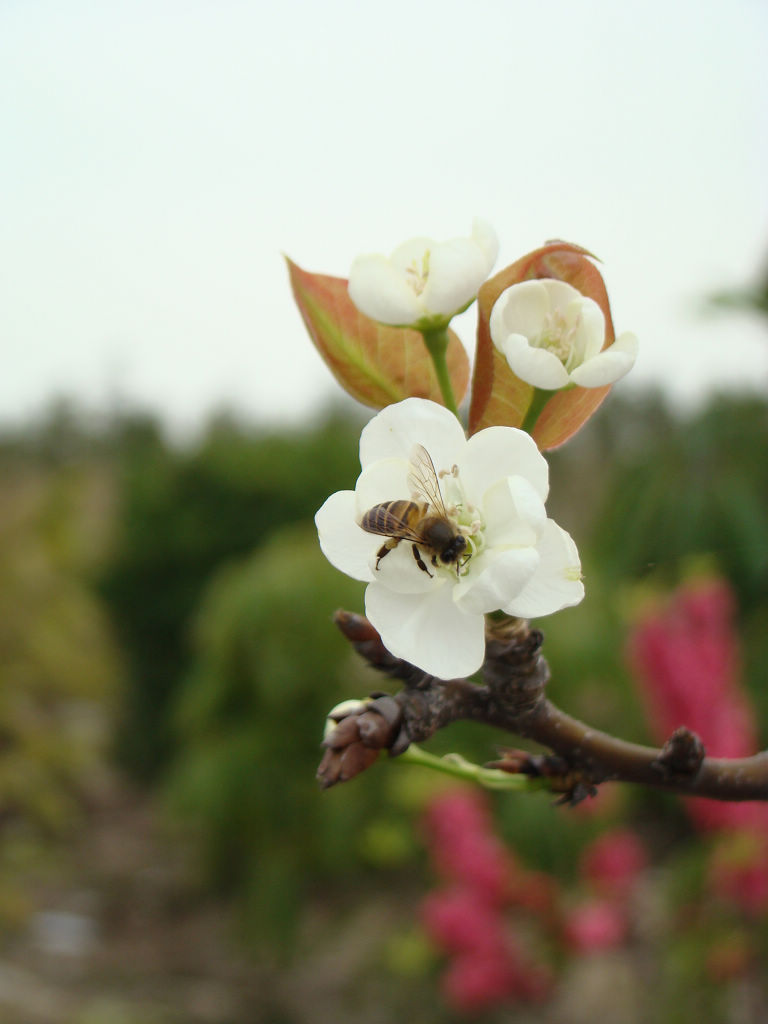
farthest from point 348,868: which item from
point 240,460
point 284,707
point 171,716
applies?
point 240,460

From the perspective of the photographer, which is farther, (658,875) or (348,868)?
(348,868)

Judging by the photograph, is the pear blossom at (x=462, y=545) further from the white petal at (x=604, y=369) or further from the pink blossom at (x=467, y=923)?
the pink blossom at (x=467, y=923)

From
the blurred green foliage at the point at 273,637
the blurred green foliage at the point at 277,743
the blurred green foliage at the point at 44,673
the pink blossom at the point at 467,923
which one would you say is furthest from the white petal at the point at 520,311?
the blurred green foliage at the point at 44,673

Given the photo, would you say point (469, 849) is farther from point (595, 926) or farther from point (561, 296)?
point (561, 296)

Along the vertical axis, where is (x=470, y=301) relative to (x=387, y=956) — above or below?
above

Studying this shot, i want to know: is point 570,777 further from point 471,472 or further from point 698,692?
point 698,692

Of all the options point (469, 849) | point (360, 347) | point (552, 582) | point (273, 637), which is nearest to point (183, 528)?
point (273, 637)
